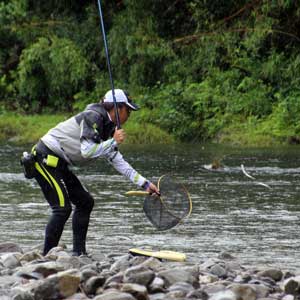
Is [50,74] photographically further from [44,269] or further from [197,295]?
[197,295]

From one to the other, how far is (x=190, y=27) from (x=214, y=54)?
8.47 feet

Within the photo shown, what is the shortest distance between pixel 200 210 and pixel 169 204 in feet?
12.5

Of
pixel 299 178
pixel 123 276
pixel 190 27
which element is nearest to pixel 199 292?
pixel 123 276

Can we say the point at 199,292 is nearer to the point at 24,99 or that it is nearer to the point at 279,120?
the point at 279,120

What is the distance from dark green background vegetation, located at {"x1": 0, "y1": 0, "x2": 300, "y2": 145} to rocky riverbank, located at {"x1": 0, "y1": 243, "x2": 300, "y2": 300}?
1621 cm

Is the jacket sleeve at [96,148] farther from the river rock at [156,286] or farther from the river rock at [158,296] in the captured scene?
the river rock at [158,296]

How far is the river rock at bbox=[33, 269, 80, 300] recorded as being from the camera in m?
6.79

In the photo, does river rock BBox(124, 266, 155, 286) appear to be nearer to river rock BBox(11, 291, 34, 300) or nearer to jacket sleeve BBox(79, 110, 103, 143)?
river rock BBox(11, 291, 34, 300)

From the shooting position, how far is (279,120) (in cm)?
2486

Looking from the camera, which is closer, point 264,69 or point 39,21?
point 264,69

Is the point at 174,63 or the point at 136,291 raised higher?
the point at 174,63

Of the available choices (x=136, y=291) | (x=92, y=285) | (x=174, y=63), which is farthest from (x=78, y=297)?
(x=174, y=63)

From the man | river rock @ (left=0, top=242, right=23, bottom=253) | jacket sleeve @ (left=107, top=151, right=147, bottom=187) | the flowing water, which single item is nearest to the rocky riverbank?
the man

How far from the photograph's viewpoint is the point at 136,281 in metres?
7.24
